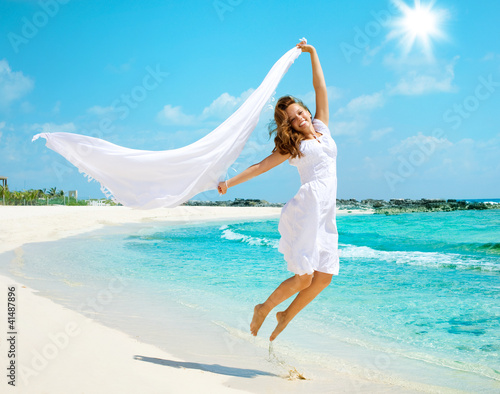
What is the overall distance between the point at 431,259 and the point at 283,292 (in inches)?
420

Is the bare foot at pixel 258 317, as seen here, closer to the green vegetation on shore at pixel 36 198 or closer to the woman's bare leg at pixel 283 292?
the woman's bare leg at pixel 283 292

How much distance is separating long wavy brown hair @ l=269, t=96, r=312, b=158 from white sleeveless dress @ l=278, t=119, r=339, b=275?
0.23 feet

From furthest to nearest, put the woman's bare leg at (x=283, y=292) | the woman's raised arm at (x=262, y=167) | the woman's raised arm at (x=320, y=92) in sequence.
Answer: the woman's raised arm at (x=320, y=92) → the woman's raised arm at (x=262, y=167) → the woman's bare leg at (x=283, y=292)

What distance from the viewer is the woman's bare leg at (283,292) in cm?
384

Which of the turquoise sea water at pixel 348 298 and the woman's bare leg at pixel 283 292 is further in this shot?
the turquoise sea water at pixel 348 298

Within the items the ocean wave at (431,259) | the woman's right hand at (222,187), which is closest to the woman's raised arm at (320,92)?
the woman's right hand at (222,187)

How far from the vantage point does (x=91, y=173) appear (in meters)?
4.47

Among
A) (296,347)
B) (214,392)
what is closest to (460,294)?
(296,347)

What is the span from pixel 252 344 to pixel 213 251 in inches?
404

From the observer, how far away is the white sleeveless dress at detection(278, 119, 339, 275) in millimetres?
3730

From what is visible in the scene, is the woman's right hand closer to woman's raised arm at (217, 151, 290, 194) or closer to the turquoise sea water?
woman's raised arm at (217, 151, 290, 194)

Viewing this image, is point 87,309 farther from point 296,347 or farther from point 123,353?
point 296,347

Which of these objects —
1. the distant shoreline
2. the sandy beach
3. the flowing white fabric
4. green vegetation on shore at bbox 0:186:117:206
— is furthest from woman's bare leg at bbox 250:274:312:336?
the distant shoreline

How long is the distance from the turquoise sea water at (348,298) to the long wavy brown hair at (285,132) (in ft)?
7.10
